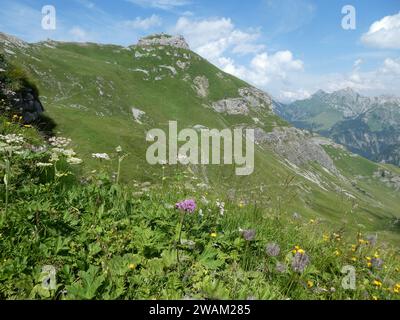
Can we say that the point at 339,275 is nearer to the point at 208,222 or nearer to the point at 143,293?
the point at 208,222

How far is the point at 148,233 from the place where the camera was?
5.99m

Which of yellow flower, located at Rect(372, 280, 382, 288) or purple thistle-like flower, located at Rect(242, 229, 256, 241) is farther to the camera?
purple thistle-like flower, located at Rect(242, 229, 256, 241)

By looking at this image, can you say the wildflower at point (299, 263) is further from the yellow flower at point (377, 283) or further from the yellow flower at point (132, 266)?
the yellow flower at point (132, 266)

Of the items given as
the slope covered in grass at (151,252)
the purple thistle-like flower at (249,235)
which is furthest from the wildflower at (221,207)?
the purple thistle-like flower at (249,235)

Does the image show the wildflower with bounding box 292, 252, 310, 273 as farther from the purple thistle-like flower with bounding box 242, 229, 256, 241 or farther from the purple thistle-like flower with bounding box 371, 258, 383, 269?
the purple thistle-like flower with bounding box 371, 258, 383, 269

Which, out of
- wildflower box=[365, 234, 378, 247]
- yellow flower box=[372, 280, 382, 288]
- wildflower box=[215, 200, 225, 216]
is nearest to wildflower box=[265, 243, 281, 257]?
yellow flower box=[372, 280, 382, 288]

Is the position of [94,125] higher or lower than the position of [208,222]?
higher

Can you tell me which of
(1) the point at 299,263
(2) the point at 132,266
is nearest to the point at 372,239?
(1) the point at 299,263

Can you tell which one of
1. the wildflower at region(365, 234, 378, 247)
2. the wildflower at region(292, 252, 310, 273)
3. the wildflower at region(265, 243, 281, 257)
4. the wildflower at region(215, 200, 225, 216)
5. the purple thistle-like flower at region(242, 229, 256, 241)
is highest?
the wildflower at region(215, 200, 225, 216)

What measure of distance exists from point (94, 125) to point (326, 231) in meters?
76.4

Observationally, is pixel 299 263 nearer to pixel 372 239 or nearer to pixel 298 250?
pixel 298 250

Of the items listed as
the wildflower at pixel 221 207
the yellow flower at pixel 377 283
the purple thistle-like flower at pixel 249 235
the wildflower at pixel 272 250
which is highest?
the wildflower at pixel 221 207

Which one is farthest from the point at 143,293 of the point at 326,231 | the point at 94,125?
the point at 94,125

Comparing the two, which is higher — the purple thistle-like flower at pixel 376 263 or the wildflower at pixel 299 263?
the wildflower at pixel 299 263
